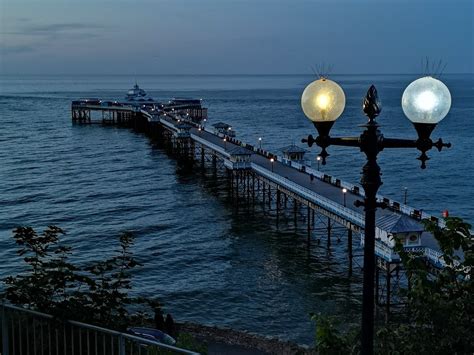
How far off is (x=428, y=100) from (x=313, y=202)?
3217 cm

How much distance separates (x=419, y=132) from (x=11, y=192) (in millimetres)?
54893

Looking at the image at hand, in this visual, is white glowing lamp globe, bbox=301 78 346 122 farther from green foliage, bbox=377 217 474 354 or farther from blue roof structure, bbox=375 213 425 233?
blue roof structure, bbox=375 213 425 233

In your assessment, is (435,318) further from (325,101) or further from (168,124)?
(168,124)

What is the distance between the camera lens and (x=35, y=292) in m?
8.46

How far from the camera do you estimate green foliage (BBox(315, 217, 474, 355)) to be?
8641mm

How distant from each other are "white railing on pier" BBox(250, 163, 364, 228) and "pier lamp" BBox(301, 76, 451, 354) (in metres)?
26.0

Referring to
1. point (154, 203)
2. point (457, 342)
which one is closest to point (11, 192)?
point (154, 203)

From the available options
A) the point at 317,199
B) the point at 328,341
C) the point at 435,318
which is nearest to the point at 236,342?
the point at 328,341

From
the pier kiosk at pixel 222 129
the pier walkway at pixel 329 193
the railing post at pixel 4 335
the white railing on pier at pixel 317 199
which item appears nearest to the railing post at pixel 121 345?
the railing post at pixel 4 335

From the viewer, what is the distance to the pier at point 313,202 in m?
28.0

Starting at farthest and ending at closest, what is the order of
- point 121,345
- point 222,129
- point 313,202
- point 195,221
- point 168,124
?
1. point 168,124
2. point 222,129
3. point 195,221
4. point 313,202
5. point 121,345

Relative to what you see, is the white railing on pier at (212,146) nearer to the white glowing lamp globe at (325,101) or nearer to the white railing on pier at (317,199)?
the white railing on pier at (317,199)

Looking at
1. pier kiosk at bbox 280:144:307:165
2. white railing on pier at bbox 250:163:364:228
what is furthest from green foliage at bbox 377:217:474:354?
pier kiosk at bbox 280:144:307:165

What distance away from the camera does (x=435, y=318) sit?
8.71 metres
